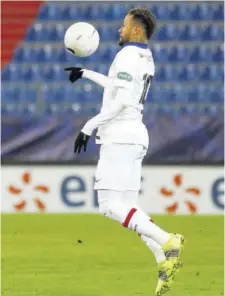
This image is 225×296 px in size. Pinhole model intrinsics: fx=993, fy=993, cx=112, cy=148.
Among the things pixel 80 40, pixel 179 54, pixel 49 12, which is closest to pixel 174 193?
pixel 179 54

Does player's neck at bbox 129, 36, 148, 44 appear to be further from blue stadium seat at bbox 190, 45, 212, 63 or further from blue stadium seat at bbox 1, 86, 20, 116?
blue stadium seat at bbox 190, 45, 212, 63

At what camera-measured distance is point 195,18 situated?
14617mm

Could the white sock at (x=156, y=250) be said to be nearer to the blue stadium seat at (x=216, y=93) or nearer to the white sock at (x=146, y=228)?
the white sock at (x=146, y=228)

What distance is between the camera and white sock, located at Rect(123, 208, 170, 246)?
6.02m

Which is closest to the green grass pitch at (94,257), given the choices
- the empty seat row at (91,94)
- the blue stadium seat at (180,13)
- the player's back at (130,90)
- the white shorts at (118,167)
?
the white shorts at (118,167)

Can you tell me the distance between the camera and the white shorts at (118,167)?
20.4ft

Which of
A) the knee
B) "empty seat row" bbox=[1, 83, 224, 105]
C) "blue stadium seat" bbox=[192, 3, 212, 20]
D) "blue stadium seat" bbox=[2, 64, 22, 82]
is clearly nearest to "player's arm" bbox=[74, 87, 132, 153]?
the knee

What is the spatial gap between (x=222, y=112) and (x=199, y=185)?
1720 millimetres

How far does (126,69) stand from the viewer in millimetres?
6113

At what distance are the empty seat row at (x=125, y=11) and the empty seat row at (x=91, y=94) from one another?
118 cm

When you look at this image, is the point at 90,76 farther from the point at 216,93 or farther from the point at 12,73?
the point at 12,73

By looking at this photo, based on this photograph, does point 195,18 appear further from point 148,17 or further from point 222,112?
point 148,17

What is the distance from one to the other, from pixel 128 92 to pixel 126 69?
0.14 metres

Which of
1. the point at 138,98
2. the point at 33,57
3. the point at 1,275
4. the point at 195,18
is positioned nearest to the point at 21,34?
the point at 33,57
